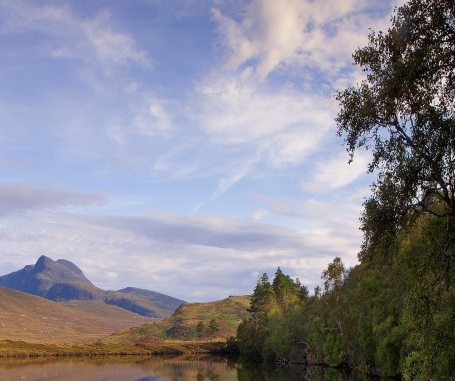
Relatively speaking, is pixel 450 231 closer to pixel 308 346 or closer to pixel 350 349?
pixel 350 349

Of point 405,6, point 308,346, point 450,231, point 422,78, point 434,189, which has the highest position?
point 405,6

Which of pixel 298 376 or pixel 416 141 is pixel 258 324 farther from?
pixel 416 141

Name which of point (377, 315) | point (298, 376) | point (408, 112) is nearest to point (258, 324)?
point (298, 376)


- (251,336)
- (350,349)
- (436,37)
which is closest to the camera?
(436,37)

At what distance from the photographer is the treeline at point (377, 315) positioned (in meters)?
23.4

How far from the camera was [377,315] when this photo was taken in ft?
218

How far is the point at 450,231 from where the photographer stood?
22594 millimetres

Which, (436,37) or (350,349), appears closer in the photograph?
(436,37)

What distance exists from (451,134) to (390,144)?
2700 mm

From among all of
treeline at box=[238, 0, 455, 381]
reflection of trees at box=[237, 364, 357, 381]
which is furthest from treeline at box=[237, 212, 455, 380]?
reflection of trees at box=[237, 364, 357, 381]

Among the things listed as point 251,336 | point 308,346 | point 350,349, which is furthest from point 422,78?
point 251,336

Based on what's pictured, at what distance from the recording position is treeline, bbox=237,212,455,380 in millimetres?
23406

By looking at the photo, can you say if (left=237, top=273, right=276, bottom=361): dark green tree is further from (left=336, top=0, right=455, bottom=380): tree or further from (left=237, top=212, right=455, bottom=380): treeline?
(left=336, top=0, right=455, bottom=380): tree

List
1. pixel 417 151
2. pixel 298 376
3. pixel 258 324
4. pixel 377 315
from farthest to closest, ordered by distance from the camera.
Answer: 1. pixel 258 324
2. pixel 298 376
3. pixel 377 315
4. pixel 417 151
